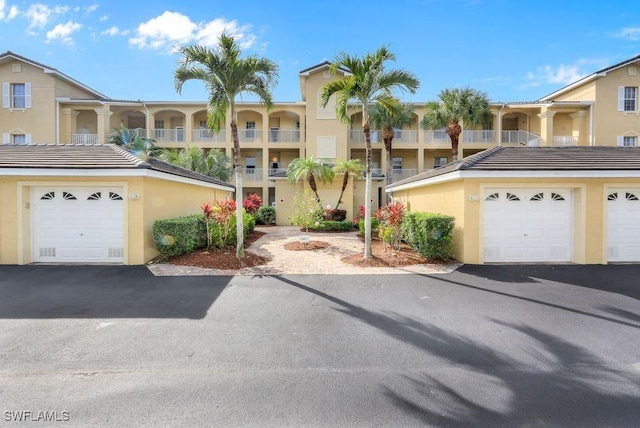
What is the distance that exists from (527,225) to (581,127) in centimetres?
2138

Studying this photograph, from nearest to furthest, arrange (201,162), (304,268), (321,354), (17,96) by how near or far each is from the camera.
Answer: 1. (321,354)
2. (304,268)
3. (201,162)
4. (17,96)

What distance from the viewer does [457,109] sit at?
20.2 meters

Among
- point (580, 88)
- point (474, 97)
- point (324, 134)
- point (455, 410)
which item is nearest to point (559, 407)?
point (455, 410)

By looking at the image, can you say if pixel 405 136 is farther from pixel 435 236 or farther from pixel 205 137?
pixel 435 236

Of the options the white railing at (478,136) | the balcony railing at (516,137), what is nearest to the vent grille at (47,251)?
the white railing at (478,136)

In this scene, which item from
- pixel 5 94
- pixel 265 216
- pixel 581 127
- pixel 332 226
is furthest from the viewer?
pixel 581 127

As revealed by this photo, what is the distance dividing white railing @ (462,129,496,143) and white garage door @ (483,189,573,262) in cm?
1770

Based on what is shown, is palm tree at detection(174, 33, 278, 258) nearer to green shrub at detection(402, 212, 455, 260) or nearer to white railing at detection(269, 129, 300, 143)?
green shrub at detection(402, 212, 455, 260)

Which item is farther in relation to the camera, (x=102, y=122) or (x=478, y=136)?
(x=478, y=136)

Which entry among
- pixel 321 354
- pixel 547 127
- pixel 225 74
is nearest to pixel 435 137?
pixel 547 127

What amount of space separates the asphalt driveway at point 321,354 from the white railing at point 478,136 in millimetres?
20822

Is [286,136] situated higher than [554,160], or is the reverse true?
[286,136]

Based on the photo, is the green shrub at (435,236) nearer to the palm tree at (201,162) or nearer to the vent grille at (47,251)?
the vent grille at (47,251)

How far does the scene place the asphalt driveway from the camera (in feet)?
9.96
